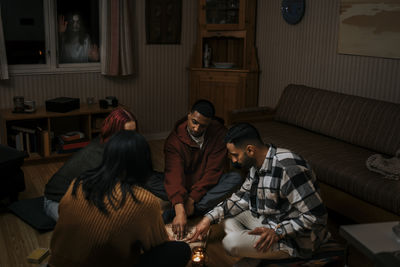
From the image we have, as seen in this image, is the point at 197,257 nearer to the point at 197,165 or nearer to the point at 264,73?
the point at 197,165

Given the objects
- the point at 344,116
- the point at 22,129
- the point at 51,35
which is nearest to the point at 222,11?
the point at 51,35

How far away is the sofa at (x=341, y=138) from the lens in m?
2.76

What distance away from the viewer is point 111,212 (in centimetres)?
151

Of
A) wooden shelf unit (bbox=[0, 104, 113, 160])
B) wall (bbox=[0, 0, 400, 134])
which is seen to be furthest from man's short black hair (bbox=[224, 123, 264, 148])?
wooden shelf unit (bbox=[0, 104, 113, 160])

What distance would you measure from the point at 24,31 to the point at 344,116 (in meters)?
3.21

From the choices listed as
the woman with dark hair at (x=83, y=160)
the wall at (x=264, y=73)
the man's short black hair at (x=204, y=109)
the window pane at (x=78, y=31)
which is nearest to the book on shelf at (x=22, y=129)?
the wall at (x=264, y=73)

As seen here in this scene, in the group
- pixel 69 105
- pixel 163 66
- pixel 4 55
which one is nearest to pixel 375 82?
pixel 163 66

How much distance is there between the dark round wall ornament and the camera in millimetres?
4346

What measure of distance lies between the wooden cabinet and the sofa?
595 mm

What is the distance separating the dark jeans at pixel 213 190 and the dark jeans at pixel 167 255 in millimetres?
1144

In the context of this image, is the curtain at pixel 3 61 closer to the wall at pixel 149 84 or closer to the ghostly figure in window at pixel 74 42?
the wall at pixel 149 84

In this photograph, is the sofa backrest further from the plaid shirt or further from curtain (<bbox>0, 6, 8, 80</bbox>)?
curtain (<bbox>0, 6, 8, 80</bbox>)

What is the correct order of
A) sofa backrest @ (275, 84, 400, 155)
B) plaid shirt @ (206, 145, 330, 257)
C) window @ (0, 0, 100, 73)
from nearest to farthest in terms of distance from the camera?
1. plaid shirt @ (206, 145, 330, 257)
2. sofa backrest @ (275, 84, 400, 155)
3. window @ (0, 0, 100, 73)

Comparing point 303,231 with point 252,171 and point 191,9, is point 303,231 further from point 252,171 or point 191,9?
point 191,9
